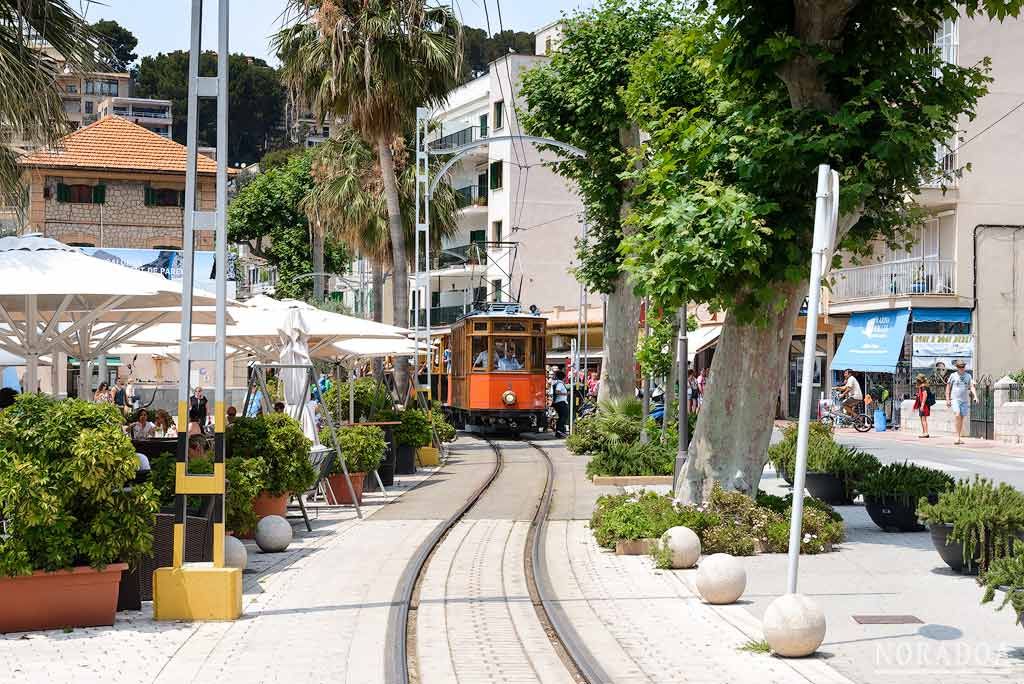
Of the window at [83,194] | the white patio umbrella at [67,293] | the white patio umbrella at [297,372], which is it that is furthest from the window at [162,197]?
the white patio umbrella at [67,293]

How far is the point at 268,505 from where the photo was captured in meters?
15.8

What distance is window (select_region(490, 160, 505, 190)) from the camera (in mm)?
68625

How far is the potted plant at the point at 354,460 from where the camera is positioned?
1983 cm

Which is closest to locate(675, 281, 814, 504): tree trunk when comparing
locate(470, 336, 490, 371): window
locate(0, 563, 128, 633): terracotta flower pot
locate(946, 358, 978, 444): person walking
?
locate(0, 563, 128, 633): terracotta flower pot

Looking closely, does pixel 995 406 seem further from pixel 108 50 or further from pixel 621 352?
pixel 108 50

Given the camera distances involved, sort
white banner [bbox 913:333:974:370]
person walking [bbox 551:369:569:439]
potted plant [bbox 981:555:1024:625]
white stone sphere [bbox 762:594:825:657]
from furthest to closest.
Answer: person walking [bbox 551:369:569:439], white banner [bbox 913:333:974:370], white stone sphere [bbox 762:594:825:657], potted plant [bbox 981:555:1024:625]

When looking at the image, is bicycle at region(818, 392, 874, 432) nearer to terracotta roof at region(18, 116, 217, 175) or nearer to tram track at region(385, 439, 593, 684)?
tram track at region(385, 439, 593, 684)

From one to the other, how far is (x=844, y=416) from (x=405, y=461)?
1896 cm

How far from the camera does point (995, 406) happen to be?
113 feet

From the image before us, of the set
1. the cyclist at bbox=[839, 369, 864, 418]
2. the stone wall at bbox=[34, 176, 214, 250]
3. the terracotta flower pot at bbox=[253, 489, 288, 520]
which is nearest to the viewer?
the terracotta flower pot at bbox=[253, 489, 288, 520]

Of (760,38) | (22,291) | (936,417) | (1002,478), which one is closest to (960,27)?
(936,417)

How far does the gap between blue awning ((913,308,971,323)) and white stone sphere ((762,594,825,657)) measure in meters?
35.1

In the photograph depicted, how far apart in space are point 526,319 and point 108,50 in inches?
931

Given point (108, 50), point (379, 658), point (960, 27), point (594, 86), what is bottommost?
point (379, 658)
